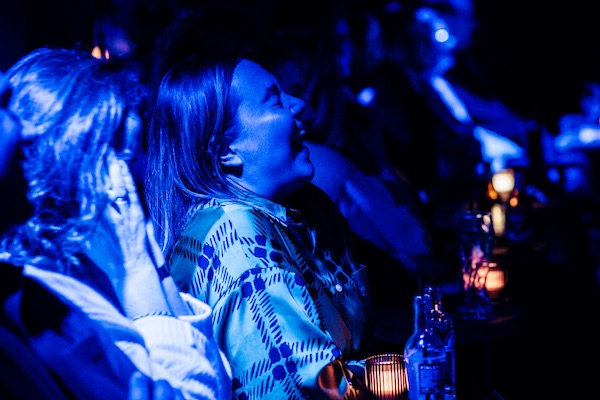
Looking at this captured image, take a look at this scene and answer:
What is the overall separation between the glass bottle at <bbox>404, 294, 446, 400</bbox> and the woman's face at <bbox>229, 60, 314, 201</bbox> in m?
0.48

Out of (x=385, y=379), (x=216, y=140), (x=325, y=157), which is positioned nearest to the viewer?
(x=385, y=379)

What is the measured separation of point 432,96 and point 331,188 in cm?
341

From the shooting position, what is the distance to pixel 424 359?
1656 millimetres

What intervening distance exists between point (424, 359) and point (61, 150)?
0.96 m

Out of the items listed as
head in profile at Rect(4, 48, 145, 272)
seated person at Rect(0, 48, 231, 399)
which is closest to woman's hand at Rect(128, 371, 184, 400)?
seated person at Rect(0, 48, 231, 399)

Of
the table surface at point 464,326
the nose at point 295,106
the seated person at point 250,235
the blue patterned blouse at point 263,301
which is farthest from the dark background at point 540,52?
the blue patterned blouse at point 263,301

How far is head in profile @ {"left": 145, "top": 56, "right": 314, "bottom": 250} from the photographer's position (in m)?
1.84

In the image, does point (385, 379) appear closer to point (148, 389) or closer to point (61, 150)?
point (148, 389)

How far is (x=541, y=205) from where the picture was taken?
20.1ft

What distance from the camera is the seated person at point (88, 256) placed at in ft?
3.77

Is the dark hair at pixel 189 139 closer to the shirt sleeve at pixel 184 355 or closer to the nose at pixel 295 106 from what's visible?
the nose at pixel 295 106

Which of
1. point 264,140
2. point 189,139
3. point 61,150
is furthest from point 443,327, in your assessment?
point 61,150

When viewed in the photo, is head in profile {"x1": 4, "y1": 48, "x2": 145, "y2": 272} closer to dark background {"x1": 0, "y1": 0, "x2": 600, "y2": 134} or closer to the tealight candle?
the tealight candle

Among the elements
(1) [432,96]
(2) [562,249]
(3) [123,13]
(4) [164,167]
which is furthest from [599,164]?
(4) [164,167]
